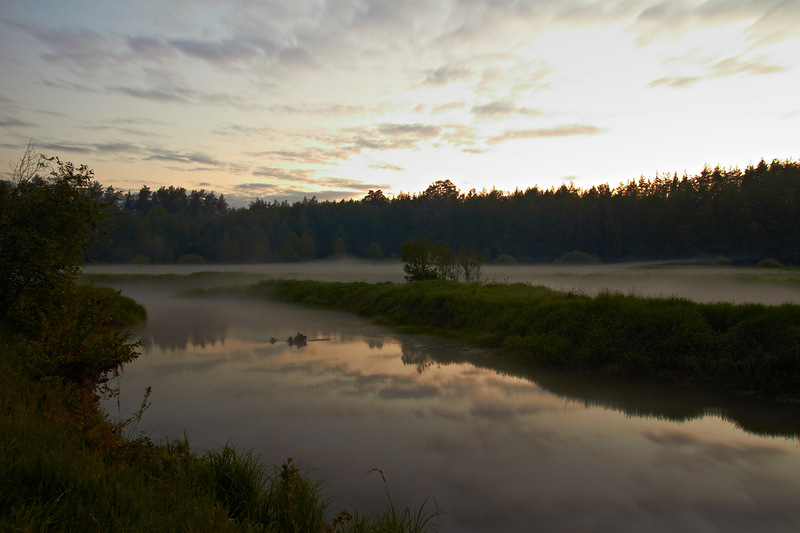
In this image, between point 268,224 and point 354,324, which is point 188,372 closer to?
point 354,324

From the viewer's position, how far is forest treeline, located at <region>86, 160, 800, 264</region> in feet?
194

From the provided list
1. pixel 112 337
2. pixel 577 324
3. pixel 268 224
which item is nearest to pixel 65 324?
pixel 112 337

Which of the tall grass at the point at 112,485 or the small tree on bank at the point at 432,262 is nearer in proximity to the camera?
the tall grass at the point at 112,485

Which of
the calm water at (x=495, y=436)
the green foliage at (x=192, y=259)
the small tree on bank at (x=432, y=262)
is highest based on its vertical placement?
the small tree on bank at (x=432, y=262)

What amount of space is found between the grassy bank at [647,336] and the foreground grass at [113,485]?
921 cm

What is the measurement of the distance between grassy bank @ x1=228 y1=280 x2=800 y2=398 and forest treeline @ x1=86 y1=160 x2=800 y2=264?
50731 millimetres

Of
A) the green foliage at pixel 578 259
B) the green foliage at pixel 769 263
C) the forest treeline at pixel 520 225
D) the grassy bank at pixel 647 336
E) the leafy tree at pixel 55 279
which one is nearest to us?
the leafy tree at pixel 55 279

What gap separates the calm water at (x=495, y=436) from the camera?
6.75m

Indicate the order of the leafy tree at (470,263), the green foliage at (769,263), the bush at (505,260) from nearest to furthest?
1. the leafy tree at (470,263)
2. the green foliage at (769,263)
3. the bush at (505,260)

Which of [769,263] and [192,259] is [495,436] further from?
[192,259]

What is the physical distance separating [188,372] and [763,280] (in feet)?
119

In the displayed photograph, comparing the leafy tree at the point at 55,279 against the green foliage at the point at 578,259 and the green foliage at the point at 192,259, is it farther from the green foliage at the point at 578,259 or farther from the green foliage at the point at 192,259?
the green foliage at the point at 192,259

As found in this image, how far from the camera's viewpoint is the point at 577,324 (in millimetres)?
15344

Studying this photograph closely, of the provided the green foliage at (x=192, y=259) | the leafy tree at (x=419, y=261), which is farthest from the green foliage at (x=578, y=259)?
the green foliage at (x=192, y=259)
